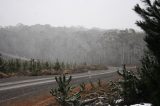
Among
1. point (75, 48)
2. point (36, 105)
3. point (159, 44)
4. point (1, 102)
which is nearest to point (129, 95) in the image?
point (159, 44)

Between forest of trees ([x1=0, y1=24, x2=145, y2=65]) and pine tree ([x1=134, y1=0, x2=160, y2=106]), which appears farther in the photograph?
forest of trees ([x1=0, y1=24, x2=145, y2=65])

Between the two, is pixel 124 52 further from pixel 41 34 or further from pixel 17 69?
pixel 17 69

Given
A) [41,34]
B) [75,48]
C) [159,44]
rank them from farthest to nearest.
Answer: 1. [41,34]
2. [75,48]
3. [159,44]

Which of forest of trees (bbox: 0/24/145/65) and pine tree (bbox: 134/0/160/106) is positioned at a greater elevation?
forest of trees (bbox: 0/24/145/65)

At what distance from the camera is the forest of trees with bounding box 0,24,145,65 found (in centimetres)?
11494

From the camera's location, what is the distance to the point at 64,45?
13238cm

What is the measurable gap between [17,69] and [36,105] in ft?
76.5

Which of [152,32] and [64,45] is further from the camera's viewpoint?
[64,45]

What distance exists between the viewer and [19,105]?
17.7 meters

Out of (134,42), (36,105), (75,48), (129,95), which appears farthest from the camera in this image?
(75,48)

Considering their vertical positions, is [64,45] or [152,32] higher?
[64,45]

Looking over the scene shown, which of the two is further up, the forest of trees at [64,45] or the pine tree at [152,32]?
the forest of trees at [64,45]

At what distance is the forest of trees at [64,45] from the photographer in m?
115

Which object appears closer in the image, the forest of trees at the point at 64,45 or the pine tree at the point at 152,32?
the pine tree at the point at 152,32
